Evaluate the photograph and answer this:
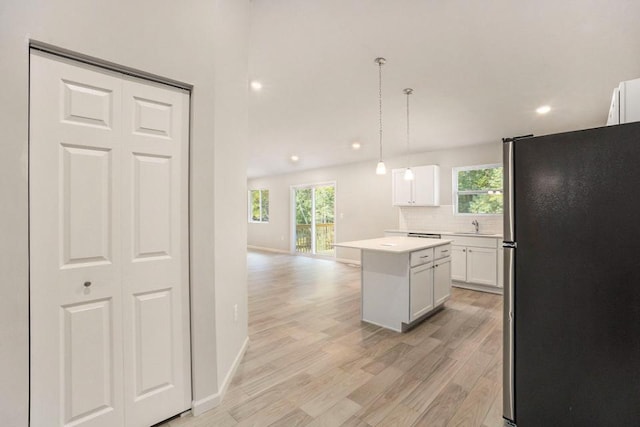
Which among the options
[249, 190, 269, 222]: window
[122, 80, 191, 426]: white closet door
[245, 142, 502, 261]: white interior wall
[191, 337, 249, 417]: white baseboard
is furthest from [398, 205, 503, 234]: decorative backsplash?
[122, 80, 191, 426]: white closet door

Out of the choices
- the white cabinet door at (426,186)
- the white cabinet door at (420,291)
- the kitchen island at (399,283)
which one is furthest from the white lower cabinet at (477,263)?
the white cabinet door at (420,291)

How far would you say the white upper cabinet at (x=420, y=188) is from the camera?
224 inches

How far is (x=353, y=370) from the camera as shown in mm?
2352

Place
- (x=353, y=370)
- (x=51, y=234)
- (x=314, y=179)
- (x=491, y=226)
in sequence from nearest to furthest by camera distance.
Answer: (x=51, y=234) → (x=353, y=370) → (x=491, y=226) → (x=314, y=179)

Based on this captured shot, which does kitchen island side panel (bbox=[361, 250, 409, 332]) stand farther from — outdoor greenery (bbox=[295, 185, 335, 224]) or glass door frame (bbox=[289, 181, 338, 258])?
outdoor greenery (bbox=[295, 185, 335, 224])

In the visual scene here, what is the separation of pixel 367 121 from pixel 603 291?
385cm

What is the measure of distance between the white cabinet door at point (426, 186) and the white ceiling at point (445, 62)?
0.95 meters

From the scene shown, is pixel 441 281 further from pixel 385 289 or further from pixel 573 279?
pixel 573 279

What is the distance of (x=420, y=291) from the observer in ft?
10.6

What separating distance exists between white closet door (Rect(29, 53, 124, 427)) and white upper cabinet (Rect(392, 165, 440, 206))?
523 cm

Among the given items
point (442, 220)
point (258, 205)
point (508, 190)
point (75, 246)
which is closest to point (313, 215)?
point (258, 205)

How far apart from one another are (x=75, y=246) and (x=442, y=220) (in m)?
5.69
